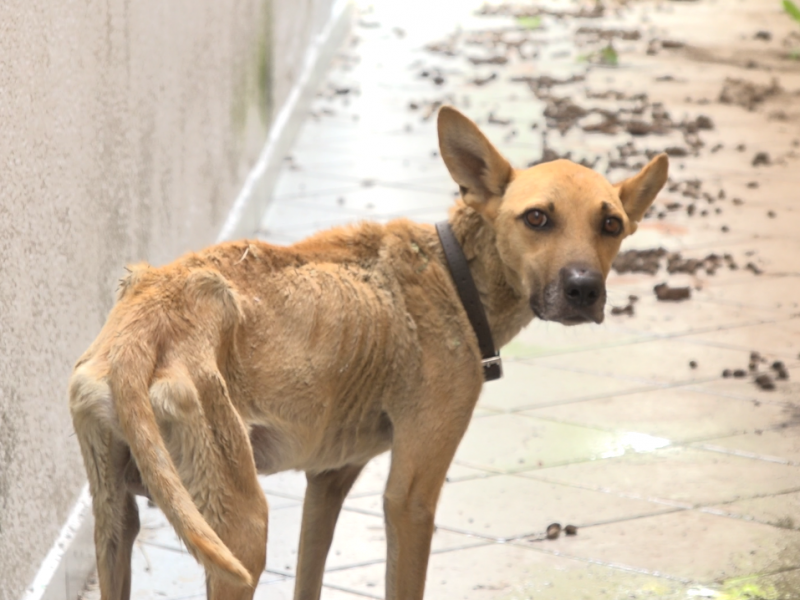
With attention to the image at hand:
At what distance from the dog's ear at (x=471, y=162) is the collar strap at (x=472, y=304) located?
15cm

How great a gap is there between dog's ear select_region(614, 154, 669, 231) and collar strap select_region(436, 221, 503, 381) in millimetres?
543

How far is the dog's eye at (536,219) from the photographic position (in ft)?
10.2

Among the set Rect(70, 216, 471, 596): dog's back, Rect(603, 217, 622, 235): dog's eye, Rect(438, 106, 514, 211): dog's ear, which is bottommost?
Rect(70, 216, 471, 596): dog's back

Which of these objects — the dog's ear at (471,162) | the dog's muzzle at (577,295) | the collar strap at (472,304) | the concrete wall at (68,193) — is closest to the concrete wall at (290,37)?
the concrete wall at (68,193)

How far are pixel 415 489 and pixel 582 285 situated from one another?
0.72 m

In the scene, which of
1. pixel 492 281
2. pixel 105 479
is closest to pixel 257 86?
pixel 492 281

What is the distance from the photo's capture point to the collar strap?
3188 millimetres

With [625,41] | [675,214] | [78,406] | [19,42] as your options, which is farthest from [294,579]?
[625,41]

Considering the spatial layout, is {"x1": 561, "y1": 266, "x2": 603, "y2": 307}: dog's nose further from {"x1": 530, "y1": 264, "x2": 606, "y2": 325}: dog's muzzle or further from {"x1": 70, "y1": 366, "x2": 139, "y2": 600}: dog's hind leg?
{"x1": 70, "y1": 366, "x2": 139, "y2": 600}: dog's hind leg

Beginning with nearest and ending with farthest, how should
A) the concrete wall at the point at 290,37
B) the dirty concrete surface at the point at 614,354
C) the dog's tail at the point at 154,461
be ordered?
the dog's tail at the point at 154,461 < the dirty concrete surface at the point at 614,354 < the concrete wall at the point at 290,37

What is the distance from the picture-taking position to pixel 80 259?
359cm

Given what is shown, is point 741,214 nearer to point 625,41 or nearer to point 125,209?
point 125,209

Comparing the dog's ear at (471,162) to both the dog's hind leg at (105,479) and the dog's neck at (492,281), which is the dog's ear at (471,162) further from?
the dog's hind leg at (105,479)

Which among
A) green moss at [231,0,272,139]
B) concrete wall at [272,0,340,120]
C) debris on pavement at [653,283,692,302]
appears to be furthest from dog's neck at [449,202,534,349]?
concrete wall at [272,0,340,120]
